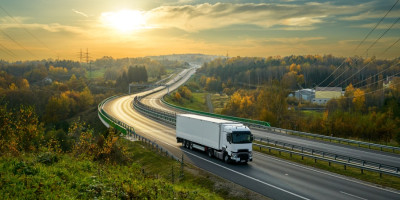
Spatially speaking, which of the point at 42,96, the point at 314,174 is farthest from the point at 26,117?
the point at 42,96

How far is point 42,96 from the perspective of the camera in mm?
155875

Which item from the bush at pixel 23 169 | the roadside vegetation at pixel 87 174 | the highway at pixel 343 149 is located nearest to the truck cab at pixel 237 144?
the roadside vegetation at pixel 87 174

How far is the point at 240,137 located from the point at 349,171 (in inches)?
394

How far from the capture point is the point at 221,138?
33.8m

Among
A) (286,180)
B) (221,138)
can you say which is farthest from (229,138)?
(286,180)

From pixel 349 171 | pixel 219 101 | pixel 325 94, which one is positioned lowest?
pixel 219 101

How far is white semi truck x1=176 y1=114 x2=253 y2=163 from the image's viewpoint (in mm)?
32438

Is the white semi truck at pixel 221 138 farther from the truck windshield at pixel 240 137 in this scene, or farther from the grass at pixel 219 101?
the grass at pixel 219 101

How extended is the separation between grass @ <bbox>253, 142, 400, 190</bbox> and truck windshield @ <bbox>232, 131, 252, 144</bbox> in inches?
239

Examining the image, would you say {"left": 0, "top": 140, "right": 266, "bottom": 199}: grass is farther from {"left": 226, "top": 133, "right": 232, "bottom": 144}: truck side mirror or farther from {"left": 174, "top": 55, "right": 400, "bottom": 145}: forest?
{"left": 174, "top": 55, "right": 400, "bottom": 145}: forest

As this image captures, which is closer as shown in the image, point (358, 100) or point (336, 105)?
point (358, 100)

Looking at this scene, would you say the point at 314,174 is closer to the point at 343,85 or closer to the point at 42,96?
the point at 42,96

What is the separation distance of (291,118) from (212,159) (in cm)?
5949

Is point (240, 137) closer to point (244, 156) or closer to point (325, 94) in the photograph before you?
point (244, 156)
